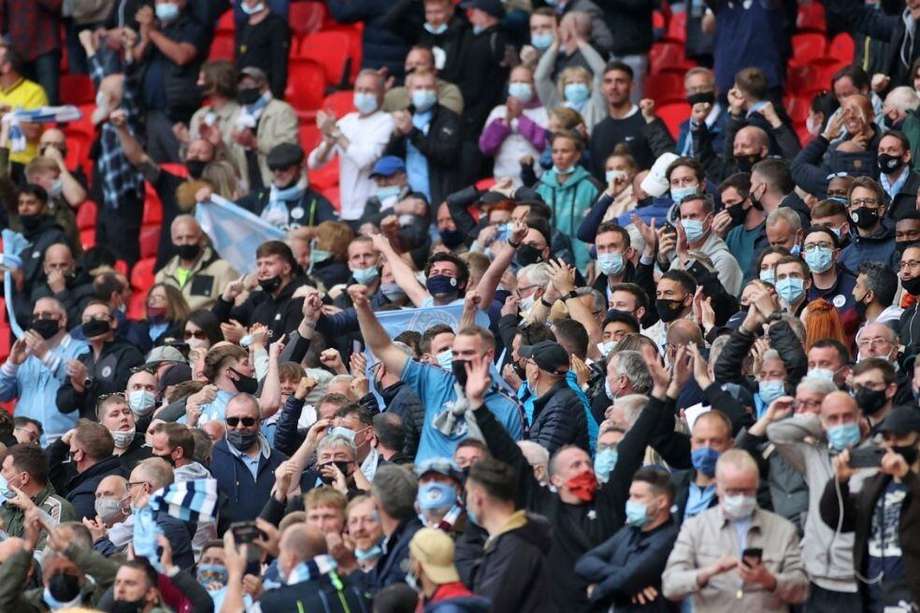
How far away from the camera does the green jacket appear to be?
52.0 ft

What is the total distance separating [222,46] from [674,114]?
4.27 metres

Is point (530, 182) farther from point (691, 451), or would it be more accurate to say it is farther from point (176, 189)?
point (691, 451)

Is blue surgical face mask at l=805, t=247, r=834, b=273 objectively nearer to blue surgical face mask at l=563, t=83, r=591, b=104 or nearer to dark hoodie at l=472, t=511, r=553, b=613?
dark hoodie at l=472, t=511, r=553, b=613

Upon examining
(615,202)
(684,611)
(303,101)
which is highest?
(684,611)

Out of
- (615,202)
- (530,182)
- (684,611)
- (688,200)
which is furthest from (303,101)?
(684,611)

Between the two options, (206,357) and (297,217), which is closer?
(206,357)

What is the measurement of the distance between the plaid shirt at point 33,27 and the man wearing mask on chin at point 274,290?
576cm

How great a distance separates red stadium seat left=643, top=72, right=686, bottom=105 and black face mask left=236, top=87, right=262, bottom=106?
2.91m

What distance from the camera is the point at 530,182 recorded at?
16531 millimetres

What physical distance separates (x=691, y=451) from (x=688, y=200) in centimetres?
346

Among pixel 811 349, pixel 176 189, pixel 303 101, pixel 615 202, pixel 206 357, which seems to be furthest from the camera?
pixel 303 101

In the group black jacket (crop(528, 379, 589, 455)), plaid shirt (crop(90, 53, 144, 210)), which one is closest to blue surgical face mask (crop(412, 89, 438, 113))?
plaid shirt (crop(90, 53, 144, 210))

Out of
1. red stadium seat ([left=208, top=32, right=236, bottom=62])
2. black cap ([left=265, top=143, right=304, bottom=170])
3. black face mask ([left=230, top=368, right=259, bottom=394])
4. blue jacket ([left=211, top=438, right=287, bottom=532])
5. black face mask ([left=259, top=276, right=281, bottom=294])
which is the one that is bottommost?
red stadium seat ([left=208, top=32, right=236, bottom=62])

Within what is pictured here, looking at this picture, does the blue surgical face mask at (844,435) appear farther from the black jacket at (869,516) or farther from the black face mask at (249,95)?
the black face mask at (249,95)
